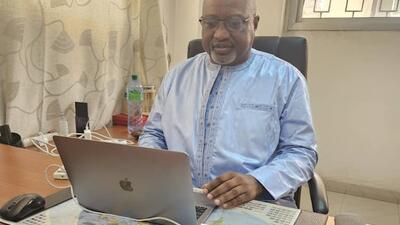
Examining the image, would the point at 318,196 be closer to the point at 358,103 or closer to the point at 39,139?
the point at 39,139

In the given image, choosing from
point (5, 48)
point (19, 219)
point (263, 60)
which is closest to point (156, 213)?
point (19, 219)

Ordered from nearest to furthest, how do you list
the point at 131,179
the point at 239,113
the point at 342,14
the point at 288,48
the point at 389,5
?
1. the point at 131,179
2. the point at 239,113
3. the point at 288,48
4. the point at 389,5
5. the point at 342,14

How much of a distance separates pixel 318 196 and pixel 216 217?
1.31 ft

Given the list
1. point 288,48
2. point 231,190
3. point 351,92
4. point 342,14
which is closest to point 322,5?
point 342,14

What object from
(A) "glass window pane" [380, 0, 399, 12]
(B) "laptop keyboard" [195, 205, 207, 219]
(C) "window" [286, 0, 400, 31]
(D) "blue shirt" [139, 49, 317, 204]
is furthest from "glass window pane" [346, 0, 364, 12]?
(B) "laptop keyboard" [195, 205, 207, 219]

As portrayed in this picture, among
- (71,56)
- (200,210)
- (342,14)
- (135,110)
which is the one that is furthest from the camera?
(342,14)

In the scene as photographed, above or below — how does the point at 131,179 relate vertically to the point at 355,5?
below

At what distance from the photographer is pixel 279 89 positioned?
1.13 metres

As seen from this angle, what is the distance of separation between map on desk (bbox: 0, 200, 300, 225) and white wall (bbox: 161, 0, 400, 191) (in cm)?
161

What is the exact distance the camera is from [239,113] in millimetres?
1117

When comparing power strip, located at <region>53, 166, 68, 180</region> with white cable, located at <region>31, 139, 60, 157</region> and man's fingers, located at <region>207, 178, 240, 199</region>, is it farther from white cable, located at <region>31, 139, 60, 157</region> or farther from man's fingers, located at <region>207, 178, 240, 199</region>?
man's fingers, located at <region>207, 178, 240, 199</region>

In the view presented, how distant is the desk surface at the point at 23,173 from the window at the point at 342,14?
1.80 metres

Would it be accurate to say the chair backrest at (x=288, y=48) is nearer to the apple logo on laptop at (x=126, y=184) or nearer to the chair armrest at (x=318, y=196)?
the chair armrest at (x=318, y=196)

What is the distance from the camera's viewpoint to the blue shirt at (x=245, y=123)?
1066mm
